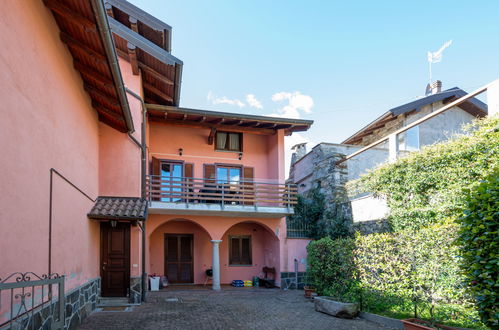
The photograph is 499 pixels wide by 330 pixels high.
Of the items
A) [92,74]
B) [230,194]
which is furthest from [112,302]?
[92,74]

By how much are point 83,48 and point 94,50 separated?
203 millimetres

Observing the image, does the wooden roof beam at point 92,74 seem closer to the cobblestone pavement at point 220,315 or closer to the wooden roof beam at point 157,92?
the cobblestone pavement at point 220,315

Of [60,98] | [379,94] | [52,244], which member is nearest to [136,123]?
[60,98]

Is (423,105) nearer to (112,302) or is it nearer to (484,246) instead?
(484,246)

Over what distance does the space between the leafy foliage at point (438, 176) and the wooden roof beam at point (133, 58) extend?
25.1 feet

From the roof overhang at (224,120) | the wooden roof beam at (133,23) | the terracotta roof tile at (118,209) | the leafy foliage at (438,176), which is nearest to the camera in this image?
the leafy foliage at (438,176)

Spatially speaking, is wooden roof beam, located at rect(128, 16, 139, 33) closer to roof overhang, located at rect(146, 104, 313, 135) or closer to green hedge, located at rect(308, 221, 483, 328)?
roof overhang, located at rect(146, 104, 313, 135)

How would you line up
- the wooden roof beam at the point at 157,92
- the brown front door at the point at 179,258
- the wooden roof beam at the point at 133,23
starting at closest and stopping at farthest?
the wooden roof beam at the point at 133,23, the wooden roof beam at the point at 157,92, the brown front door at the point at 179,258

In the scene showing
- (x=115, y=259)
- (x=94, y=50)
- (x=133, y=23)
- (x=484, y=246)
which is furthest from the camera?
(x=133, y=23)

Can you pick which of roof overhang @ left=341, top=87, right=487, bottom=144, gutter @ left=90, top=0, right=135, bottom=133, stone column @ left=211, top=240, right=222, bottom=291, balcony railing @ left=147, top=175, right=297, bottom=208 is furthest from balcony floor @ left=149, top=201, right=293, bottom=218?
roof overhang @ left=341, top=87, right=487, bottom=144

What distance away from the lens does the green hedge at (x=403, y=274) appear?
6.72 meters

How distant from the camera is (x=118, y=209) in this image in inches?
366

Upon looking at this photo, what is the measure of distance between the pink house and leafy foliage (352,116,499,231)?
13.9 ft

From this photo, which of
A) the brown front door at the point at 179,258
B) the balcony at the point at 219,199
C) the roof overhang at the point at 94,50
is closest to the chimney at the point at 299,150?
the balcony at the point at 219,199
